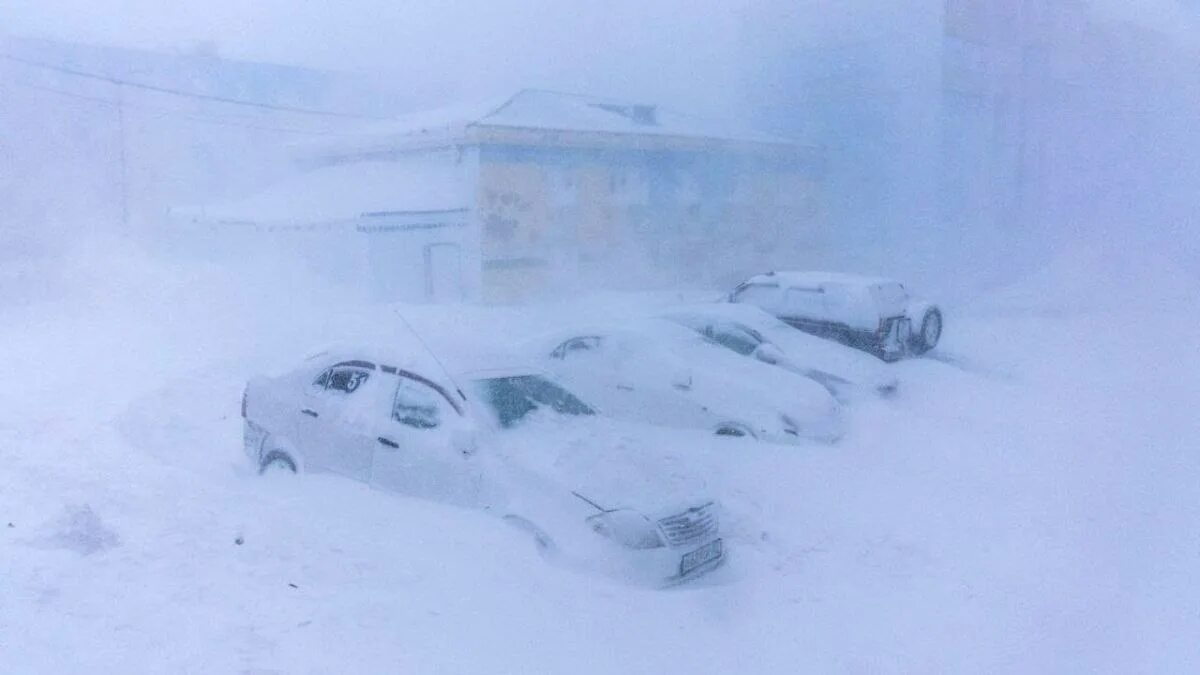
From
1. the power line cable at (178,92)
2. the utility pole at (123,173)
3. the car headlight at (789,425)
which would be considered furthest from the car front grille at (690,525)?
the utility pole at (123,173)

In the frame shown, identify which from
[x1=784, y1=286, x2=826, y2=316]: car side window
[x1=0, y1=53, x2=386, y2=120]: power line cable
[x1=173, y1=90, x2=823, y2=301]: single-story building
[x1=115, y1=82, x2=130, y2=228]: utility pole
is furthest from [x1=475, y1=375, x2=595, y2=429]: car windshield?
[x1=115, y1=82, x2=130, y2=228]: utility pole

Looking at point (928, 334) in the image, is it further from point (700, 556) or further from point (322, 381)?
point (322, 381)

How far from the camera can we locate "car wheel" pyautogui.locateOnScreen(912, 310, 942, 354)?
2951 mm

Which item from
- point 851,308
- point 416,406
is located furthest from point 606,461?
point 851,308

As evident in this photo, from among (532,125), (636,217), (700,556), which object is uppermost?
(532,125)

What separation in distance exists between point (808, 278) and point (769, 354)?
0.27 meters

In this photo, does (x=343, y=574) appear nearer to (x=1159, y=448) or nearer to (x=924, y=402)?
(x=924, y=402)

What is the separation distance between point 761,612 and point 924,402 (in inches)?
38.8

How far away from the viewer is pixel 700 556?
2320 millimetres

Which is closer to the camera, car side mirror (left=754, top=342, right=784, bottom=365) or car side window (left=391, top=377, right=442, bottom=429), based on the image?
car side window (left=391, top=377, right=442, bottom=429)

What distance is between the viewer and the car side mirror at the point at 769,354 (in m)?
2.88

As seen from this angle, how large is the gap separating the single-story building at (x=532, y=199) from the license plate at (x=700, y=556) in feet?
2.70

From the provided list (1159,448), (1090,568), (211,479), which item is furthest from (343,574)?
(1159,448)

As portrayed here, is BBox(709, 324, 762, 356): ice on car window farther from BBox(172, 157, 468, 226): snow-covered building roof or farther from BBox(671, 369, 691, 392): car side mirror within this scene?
BBox(172, 157, 468, 226): snow-covered building roof
